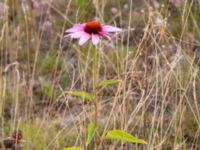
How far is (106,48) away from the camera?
3379 mm

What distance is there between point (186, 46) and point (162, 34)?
30.6 inches

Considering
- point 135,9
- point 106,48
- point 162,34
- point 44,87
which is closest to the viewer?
point 162,34

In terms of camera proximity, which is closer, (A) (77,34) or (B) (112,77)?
(A) (77,34)

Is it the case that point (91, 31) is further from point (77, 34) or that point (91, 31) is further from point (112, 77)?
point (112, 77)

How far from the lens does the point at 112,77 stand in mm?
2967

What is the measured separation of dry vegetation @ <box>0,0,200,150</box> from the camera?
6.91 ft

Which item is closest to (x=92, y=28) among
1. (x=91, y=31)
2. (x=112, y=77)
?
(x=91, y=31)

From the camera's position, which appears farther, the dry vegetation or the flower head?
the dry vegetation

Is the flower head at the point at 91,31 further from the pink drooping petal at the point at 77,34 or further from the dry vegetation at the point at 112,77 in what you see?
the dry vegetation at the point at 112,77

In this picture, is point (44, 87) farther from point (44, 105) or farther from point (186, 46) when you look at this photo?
point (186, 46)

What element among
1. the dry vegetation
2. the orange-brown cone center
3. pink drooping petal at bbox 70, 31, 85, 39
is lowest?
the dry vegetation

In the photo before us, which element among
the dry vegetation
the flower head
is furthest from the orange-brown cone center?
the dry vegetation

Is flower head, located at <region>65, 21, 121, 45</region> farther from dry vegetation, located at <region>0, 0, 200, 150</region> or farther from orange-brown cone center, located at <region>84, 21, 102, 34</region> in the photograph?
dry vegetation, located at <region>0, 0, 200, 150</region>

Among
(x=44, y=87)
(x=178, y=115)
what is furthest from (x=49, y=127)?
(x=178, y=115)
